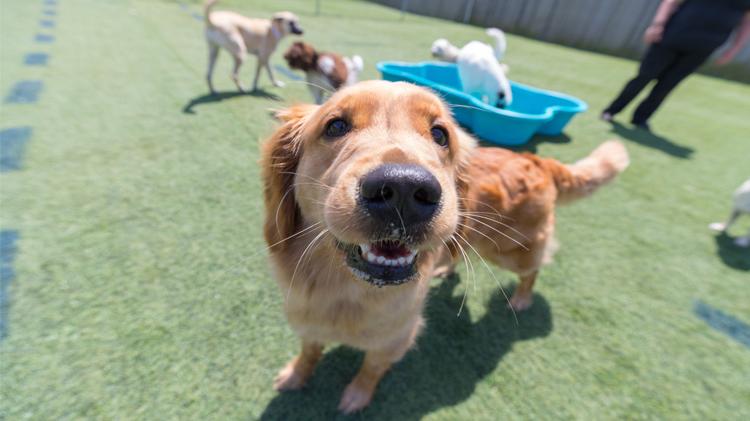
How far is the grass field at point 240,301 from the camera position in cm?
202

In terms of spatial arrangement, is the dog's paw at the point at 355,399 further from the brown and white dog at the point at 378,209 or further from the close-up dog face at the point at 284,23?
the close-up dog face at the point at 284,23

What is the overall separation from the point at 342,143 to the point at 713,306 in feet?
11.2

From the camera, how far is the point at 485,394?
2141 mm

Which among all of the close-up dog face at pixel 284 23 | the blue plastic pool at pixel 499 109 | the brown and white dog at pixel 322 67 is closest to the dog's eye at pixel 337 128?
the blue plastic pool at pixel 499 109

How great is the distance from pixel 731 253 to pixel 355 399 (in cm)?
403

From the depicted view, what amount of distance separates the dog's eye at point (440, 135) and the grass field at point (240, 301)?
1457 millimetres

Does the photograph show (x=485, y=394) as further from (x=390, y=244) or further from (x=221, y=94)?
(x=221, y=94)

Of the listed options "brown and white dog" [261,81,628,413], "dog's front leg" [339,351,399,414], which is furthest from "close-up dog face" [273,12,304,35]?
"dog's front leg" [339,351,399,414]

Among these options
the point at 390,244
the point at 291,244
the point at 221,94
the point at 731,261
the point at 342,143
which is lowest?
the point at 221,94

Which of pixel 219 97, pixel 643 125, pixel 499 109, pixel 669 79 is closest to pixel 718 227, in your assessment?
pixel 499 109

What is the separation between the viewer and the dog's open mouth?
4.31 feet

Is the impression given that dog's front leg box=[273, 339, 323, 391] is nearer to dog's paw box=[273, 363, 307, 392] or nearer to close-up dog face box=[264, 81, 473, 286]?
dog's paw box=[273, 363, 307, 392]

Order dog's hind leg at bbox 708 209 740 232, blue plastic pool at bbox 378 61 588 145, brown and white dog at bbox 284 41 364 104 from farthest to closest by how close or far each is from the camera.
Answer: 1. brown and white dog at bbox 284 41 364 104
2. blue plastic pool at bbox 378 61 588 145
3. dog's hind leg at bbox 708 209 740 232

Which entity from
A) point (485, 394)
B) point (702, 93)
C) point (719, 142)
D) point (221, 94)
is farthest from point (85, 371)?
point (702, 93)
